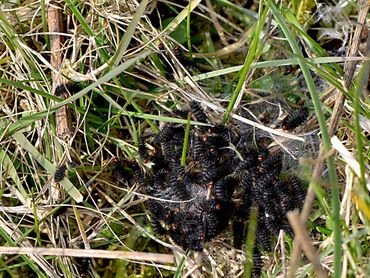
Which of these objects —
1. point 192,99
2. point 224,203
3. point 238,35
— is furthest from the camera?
point 238,35

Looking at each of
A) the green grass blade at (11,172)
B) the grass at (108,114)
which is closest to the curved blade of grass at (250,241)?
the grass at (108,114)

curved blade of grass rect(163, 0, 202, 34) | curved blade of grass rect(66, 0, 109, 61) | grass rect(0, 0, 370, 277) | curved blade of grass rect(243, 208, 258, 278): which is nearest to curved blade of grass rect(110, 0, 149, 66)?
grass rect(0, 0, 370, 277)

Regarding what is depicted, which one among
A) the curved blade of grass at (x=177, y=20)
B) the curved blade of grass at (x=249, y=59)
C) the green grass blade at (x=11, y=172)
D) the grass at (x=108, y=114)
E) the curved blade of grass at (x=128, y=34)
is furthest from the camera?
the curved blade of grass at (x=177, y=20)

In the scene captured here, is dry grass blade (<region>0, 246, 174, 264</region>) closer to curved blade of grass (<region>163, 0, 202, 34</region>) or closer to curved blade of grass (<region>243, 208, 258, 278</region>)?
curved blade of grass (<region>243, 208, 258, 278</region>)

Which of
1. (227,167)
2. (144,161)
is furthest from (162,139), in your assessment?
(227,167)

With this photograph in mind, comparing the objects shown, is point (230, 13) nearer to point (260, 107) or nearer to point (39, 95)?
point (260, 107)

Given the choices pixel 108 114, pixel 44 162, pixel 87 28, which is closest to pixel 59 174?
pixel 44 162

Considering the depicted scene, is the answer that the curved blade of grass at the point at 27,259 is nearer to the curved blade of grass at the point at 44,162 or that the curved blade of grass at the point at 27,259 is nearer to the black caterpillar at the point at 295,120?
the curved blade of grass at the point at 44,162
